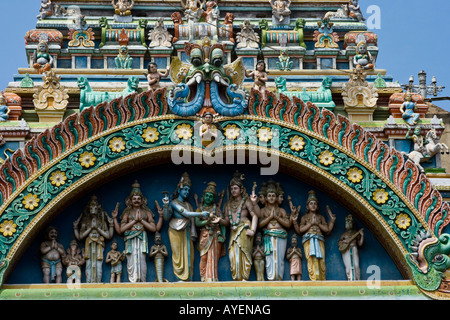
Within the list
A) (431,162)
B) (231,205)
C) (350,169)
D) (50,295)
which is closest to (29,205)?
(50,295)

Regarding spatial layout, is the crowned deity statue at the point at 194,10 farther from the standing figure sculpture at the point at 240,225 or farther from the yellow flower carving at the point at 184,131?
the standing figure sculpture at the point at 240,225

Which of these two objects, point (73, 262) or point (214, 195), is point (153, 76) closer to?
point (214, 195)

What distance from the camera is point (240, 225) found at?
21.2 m

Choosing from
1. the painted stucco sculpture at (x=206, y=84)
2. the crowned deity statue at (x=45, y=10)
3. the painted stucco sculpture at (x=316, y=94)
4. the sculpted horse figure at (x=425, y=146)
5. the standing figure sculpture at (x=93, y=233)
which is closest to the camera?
the standing figure sculpture at (x=93, y=233)

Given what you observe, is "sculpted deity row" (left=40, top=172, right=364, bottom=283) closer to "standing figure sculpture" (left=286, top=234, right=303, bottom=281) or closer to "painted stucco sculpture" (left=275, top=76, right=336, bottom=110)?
"standing figure sculpture" (left=286, top=234, right=303, bottom=281)

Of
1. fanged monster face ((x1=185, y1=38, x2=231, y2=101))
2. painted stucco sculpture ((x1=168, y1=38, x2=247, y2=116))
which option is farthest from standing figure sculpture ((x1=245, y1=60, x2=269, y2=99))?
fanged monster face ((x1=185, y1=38, x2=231, y2=101))

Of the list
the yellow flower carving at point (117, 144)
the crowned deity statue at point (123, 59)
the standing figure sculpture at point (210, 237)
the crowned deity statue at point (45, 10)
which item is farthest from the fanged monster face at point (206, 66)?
the crowned deity statue at point (45, 10)

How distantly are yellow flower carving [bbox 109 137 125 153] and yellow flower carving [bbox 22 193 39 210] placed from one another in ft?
4.81

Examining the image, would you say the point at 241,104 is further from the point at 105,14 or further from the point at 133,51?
the point at 105,14

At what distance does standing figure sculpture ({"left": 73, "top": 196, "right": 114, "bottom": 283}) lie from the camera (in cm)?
2100

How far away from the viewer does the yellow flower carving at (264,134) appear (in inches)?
843

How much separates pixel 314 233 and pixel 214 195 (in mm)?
1731

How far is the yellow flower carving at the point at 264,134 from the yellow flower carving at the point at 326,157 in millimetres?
892

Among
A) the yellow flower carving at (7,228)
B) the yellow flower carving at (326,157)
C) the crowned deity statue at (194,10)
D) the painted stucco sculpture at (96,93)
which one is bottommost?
the yellow flower carving at (7,228)
